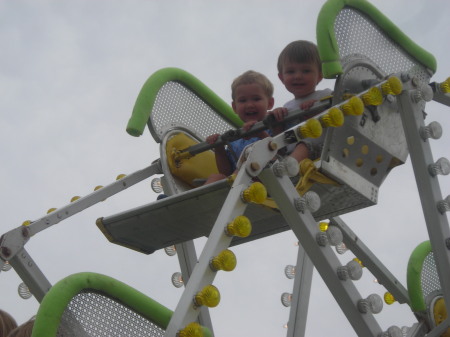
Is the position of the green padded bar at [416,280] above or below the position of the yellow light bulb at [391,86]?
below

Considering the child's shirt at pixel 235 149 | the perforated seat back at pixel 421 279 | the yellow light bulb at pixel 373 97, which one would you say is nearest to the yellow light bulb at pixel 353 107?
the yellow light bulb at pixel 373 97

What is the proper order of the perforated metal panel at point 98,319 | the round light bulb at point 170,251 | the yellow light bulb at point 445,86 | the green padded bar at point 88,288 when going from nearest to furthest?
the green padded bar at point 88,288 < the perforated metal panel at point 98,319 < the yellow light bulb at point 445,86 < the round light bulb at point 170,251

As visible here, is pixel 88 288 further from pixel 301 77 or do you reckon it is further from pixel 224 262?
pixel 301 77

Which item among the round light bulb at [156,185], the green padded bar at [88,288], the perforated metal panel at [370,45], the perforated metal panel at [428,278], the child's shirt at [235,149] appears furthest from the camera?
the perforated metal panel at [428,278]

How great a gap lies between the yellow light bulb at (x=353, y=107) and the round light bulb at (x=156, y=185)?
1.61 m

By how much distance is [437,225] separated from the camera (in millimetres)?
4473

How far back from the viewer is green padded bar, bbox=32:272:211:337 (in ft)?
8.99

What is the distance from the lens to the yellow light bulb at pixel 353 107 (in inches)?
160

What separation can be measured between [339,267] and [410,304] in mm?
1688

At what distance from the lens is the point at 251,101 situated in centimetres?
518

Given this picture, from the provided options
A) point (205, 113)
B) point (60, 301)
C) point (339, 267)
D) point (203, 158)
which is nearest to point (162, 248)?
point (203, 158)

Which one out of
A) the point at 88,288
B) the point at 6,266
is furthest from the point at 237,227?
A: the point at 6,266

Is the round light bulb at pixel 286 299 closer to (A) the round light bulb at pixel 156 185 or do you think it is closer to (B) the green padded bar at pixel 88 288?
(A) the round light bulb at pixel 156 185

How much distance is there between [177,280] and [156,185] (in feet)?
2.09
